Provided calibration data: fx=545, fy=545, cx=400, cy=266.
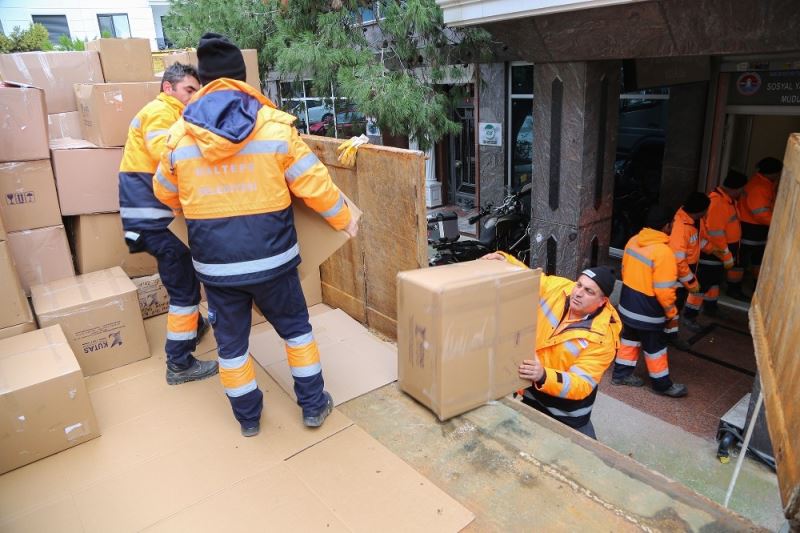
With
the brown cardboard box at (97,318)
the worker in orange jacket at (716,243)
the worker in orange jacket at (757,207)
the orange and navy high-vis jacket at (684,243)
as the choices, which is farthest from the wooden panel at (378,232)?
the worker in orange jacket at (757,207)

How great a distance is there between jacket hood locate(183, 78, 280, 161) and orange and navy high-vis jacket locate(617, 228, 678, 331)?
3323mm

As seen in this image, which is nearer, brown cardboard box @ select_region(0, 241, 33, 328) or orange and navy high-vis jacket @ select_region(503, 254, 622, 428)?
orange and navy high-vis jacket @ select_region(503, 254, 622, 428)

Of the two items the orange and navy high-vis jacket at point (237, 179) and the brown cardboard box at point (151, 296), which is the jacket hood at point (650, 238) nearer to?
the orange and navy high-vis jacket at point (237, 179)

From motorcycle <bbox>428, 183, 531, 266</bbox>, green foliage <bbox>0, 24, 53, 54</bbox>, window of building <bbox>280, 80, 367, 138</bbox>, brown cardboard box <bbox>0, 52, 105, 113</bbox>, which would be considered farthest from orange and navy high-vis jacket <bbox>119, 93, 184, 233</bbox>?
green foliage <bbox>0, 24, 53, 54</bbox>

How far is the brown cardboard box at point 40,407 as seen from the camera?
7.80ft

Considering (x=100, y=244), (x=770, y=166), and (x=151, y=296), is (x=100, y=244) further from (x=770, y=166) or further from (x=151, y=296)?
(x=770, y=166)

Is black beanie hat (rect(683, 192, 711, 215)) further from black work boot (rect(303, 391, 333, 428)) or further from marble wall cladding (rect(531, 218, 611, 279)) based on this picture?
black work boot (rect(303, 391, 333, 428))

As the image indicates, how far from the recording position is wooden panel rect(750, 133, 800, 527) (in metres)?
1.40

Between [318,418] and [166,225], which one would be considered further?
[166,225]

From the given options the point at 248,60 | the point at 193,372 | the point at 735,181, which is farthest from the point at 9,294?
the point at 735,181

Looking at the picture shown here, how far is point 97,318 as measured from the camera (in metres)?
3.13

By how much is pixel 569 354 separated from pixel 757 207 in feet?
14.1

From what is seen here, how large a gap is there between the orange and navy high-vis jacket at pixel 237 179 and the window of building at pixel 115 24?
21.3 metres

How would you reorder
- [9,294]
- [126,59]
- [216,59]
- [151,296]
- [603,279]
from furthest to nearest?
1. [126,59]
2. [151,296]
3. [9,294]
4. [603,279]
5. [216,59]
